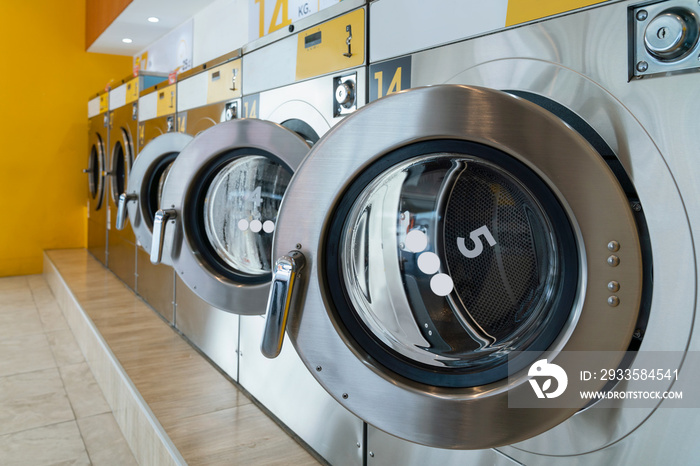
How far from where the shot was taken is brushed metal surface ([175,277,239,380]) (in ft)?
6.29

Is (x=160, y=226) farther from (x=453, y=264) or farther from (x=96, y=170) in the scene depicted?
(x=96, y=170)

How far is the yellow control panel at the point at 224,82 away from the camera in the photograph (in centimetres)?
182

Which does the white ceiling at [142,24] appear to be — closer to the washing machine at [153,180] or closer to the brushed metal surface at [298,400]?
the washing machine at [153,180]

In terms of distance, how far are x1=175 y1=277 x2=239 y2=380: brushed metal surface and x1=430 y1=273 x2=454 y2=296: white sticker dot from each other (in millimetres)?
→ 1176

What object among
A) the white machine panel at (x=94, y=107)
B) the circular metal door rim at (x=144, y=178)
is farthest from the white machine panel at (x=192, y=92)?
the white machine panel at (x=94, y=107)

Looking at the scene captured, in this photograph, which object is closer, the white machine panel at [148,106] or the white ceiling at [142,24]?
the white machine panel at [148,106]

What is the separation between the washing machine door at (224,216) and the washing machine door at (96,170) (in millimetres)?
2706

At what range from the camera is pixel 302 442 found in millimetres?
1494

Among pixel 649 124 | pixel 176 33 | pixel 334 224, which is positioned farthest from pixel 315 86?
pixel 176 33

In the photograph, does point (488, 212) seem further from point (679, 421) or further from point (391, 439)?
point (391, 439)

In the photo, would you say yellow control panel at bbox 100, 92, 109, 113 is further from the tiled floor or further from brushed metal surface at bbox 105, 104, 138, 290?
the tiled floor

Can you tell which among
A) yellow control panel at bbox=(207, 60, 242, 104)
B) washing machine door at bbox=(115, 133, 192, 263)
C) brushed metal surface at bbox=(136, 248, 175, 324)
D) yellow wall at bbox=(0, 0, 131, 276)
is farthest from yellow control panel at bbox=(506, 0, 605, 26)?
yellow wall at bbox=(0, 0, 131, 276)

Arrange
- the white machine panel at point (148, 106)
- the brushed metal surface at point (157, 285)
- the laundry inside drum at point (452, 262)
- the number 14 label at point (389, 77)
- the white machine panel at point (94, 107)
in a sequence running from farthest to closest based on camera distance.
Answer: the white machine panel at point (94, 107) < the white machine panel at point (148, 106) < the brushed metal surface at point (157, 285) < the number 14 label at point (389, 77) < the laundry inside drum at point (452, 262)

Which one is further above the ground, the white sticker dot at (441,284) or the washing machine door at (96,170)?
the washing machine door at (96,170)
